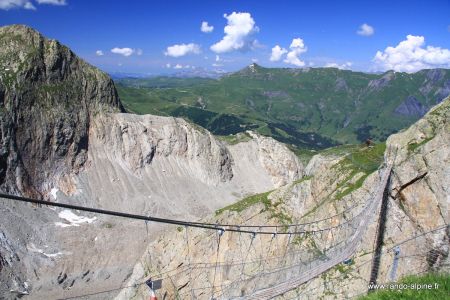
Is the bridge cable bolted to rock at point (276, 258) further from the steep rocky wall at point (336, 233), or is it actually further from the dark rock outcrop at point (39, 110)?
the dark rock outcrop at point (39, 110)

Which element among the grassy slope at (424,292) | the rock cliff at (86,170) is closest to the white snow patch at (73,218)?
the rock cliff at (86,170)

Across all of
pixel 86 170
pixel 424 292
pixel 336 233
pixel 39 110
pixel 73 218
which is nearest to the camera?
pixel 424 292

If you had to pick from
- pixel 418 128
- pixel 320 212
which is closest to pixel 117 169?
pixel 320 212

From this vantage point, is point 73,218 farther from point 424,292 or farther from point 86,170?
point 424,292

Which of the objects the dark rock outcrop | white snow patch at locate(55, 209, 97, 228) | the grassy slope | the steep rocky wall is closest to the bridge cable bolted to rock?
the steep rocky wall

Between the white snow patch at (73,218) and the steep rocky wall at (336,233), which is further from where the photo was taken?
the white snow patch at (73,218)

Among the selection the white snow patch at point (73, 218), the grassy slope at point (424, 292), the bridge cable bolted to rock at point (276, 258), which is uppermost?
the grassy slope at point (424, 292)

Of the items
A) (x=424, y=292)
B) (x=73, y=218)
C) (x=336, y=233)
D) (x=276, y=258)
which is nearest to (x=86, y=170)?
(x=73, y=218)

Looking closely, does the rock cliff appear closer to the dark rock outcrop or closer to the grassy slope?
the dark rock outcrop

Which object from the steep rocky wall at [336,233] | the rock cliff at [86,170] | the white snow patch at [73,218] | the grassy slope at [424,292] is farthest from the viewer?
the white snow patch at [73,218]
